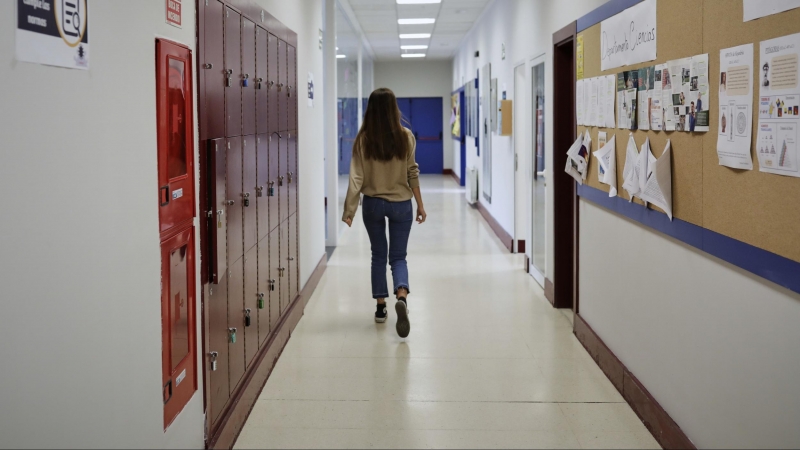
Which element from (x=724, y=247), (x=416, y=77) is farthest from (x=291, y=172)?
(x=416, y=77)

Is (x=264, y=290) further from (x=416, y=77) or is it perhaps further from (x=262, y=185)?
(x=416, y=77)

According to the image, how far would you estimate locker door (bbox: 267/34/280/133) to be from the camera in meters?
4.66

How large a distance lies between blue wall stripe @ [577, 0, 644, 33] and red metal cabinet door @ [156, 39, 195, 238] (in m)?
2.25

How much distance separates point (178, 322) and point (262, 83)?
205 cm

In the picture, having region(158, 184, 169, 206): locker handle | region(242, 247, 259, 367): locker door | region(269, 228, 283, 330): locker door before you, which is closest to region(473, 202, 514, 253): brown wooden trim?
region(269, 228, 283, 330): locker door

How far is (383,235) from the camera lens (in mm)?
5582

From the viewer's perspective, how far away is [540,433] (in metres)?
3.55

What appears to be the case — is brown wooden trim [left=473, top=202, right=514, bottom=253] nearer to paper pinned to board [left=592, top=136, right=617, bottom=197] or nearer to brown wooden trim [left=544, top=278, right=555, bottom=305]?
brown wooden trim [left=544, top=278, right=555, bottom=305]

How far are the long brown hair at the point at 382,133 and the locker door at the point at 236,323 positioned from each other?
1829 millimetres

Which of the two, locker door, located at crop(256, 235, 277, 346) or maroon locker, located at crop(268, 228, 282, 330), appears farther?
maroon locker, located at crop(268, 228, 282, 330)

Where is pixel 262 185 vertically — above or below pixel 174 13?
below

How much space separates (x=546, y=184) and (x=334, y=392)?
10.1 ft

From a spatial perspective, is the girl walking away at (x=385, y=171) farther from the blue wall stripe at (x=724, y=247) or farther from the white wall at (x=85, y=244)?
the white wall at (x=85, y=244)

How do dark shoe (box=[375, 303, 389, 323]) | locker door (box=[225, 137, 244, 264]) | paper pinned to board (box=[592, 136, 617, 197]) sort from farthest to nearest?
dark shoe (box=[375, 303, 389, 323]) → paper pinned to board (box=[592, 136, 617, 197]) → locker door (box=[225, 137, 244, 264])
